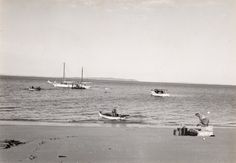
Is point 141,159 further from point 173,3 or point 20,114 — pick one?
point 20,114

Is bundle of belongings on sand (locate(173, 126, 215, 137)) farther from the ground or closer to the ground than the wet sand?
farther from the ground

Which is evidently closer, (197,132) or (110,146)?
(110,146)

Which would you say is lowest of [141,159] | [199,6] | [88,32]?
[141,159]

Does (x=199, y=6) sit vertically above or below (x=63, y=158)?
above

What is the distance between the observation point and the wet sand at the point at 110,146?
7383 mm

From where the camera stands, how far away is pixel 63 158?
285 inches

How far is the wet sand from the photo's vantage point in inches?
291

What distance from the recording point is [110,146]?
830 centimetres

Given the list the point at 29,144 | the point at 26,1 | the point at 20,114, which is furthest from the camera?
the point at 20,114

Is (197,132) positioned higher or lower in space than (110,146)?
higher

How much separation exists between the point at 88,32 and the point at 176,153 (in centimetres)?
285

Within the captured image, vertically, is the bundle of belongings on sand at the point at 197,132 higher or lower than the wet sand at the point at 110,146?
higher

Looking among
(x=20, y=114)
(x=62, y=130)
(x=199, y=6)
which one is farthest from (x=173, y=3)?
(x=20, y=114)

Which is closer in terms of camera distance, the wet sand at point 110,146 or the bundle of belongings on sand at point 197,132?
the wet sand at point 110,146
